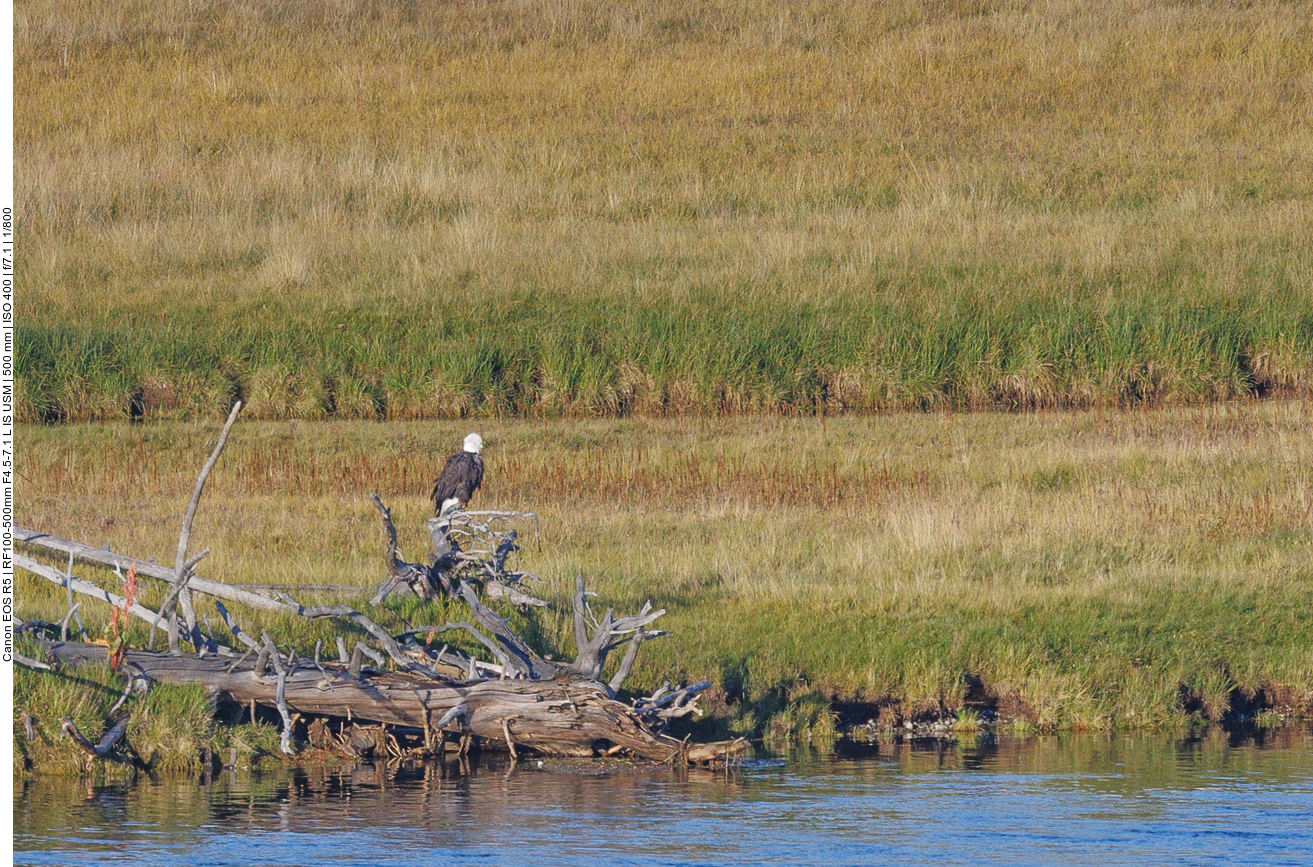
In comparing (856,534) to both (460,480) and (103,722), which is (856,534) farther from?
(103,722)

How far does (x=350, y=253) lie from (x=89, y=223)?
4.73m

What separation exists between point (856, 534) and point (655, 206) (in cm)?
1654

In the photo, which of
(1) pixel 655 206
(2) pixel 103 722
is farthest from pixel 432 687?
(1) pixel 655 206

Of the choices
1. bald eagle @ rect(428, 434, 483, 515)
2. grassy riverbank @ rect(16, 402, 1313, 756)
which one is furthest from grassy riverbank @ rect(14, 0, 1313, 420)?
bald eagle @ rect(428, 434, 483, 515)

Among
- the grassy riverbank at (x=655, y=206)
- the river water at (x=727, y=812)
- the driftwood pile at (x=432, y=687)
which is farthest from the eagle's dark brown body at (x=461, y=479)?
the grassy riverbank at (x=655, y=206)

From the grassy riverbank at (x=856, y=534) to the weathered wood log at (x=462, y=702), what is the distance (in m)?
0.87

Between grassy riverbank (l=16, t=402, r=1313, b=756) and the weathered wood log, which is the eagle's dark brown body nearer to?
grassy riverbank (l=16, t=402, r=1313, b=756)

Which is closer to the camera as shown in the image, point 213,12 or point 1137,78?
point 1137,78

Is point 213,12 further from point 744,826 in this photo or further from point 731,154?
point 744,826

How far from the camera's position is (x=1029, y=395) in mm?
22234

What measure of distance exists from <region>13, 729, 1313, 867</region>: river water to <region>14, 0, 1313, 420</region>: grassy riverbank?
12.1 m

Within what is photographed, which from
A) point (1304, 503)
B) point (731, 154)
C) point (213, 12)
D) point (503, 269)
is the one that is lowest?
point (1304, 503)

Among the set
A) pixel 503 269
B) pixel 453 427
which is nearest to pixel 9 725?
pixel 453 427

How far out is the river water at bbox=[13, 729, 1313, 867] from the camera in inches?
329
